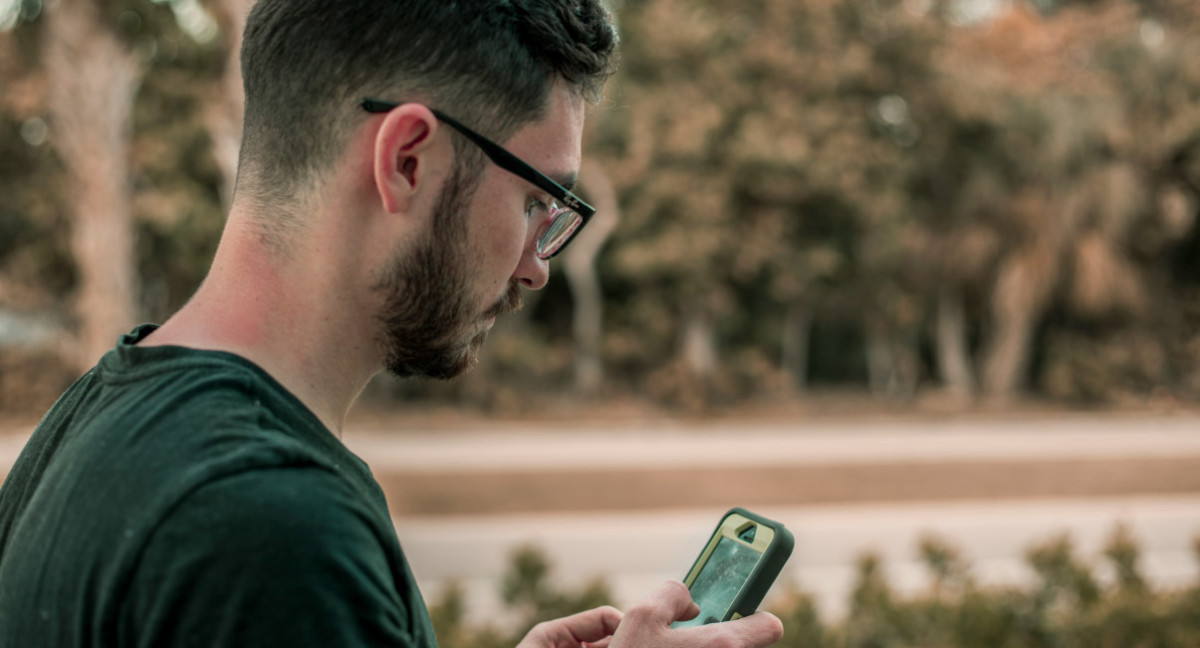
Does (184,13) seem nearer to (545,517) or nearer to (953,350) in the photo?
(545,517)

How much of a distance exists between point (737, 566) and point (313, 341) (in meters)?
0.62

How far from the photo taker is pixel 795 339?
2159 cm

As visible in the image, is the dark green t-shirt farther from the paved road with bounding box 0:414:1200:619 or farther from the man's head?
the paved road with bounding box 0:414:1200:619

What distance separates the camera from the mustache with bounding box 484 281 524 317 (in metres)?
1.21

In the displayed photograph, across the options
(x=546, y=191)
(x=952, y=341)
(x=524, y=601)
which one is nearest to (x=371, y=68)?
(x=546, y=191)

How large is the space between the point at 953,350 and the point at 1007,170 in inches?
147

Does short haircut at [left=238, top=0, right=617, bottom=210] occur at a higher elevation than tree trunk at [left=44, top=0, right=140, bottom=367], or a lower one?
lower

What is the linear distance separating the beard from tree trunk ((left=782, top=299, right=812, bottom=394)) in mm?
20265

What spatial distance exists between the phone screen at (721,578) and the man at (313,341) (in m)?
0.10

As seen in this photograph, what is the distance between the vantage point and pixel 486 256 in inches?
44.2

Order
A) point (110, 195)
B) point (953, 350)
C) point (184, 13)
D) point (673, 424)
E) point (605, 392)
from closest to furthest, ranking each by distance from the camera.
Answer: point (184, 13)
point (110, 195)
point (673, 424)
point (605, 392)
point (953, 350)

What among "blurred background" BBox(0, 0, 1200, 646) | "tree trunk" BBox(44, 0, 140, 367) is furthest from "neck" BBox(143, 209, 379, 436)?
"blurred background" BBox(0, 0, 1200, 646)

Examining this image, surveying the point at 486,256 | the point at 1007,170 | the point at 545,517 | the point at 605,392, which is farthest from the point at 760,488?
the point at 1007,170

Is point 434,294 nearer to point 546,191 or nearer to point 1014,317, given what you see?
point 546,191
